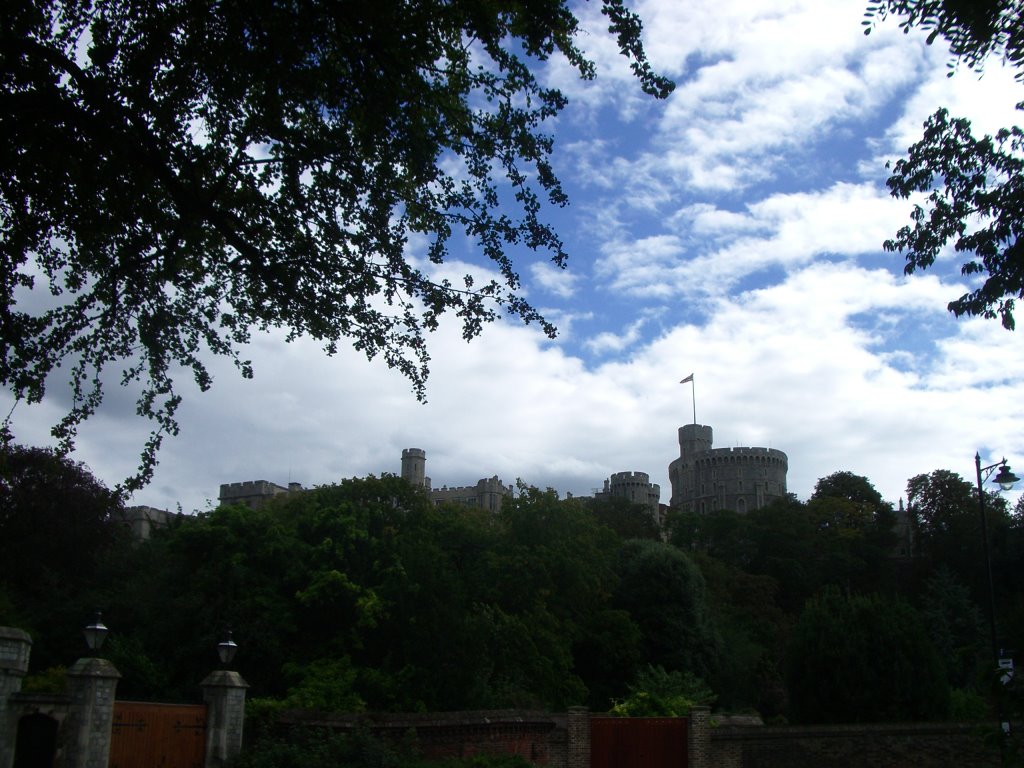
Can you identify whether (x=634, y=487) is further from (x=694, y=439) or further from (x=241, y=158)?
(x=241, y=158)

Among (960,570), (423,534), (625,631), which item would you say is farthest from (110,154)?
(960,570)

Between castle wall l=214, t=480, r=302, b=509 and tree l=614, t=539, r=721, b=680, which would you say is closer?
tree l=614, t=539, r=721, b=680

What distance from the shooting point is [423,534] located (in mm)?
31734

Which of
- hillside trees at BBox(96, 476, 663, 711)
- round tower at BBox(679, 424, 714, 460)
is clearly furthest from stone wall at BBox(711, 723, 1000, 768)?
round tower at BBox(679, 424, 714, 460)

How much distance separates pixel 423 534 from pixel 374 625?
5.68m

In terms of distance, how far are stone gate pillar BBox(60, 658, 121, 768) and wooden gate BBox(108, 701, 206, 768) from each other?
397mm

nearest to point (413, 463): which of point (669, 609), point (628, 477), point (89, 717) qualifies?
point (628, 477)

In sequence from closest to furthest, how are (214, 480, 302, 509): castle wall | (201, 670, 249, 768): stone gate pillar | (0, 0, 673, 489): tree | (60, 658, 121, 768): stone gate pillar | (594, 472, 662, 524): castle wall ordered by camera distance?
(0, 0, 673, 489): tree
(60, 658, 121, 768): stone gate pillar
(201, 670, 249, 768): stone gate pillar
(214, 480, 302, 509): castle wall
(594, 472, 662, 524): castle wall

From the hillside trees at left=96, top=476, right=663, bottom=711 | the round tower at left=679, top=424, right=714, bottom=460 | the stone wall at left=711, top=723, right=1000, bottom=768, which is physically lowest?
the stone wall at left=711, top=723, right=1000, bottom=768

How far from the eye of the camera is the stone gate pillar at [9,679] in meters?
13.5

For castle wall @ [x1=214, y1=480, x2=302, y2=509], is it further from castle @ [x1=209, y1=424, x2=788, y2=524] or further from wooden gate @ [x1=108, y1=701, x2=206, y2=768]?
wooden gate @ [x1=108, y1=701, x2=206, y2=768]

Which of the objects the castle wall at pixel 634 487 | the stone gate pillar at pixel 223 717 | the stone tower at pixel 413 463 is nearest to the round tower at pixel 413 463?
the stone tower at pixel 413 463

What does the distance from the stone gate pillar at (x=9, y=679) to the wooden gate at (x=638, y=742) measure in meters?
11.8

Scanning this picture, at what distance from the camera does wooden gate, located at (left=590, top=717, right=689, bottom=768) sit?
21125mm
